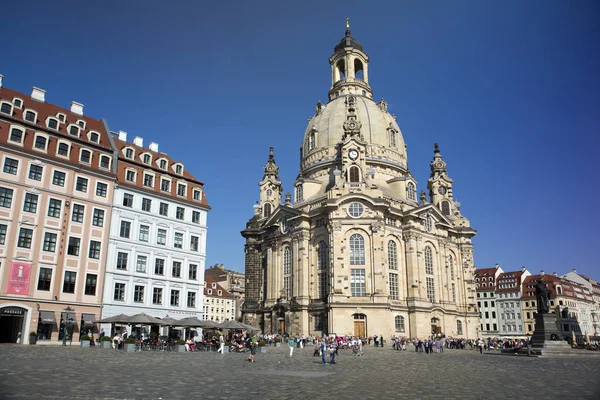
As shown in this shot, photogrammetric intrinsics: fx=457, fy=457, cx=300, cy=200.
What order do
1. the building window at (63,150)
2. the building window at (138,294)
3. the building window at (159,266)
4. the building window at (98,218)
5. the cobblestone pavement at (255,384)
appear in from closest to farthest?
the cobblestone pavement at (255,384)
the building window at (63,150)
the building window at (98,218)
the building window at (138,294)
the building window at (159,266)

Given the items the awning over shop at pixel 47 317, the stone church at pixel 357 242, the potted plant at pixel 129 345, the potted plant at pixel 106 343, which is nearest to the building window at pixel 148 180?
the awning over shop at pixel 47 317

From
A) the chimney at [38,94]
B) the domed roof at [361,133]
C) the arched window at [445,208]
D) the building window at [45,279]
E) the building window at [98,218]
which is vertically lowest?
the building window at [45,279]

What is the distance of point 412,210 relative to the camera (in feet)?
219

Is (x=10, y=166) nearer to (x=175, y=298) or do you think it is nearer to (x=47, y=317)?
(x=47, y=317)

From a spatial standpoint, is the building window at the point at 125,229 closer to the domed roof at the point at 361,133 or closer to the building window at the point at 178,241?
the building window at the point at 178,241

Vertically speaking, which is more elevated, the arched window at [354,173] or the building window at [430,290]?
the arched window at [354,173]

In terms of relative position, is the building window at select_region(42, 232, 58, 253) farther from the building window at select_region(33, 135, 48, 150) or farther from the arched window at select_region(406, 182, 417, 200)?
the arched window at select_region(406, 182, 417, 200)

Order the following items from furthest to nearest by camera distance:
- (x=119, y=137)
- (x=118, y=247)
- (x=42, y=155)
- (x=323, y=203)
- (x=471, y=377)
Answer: (x=323, y=203) → (x=119, y=137) → (x=118, y=247) → (x=42, y=155) → (x=471, y=377)

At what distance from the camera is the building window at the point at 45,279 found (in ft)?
127

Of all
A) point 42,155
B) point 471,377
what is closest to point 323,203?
point 42,155

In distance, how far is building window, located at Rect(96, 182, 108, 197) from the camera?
145 feet

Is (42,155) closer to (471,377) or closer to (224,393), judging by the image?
(224,393)

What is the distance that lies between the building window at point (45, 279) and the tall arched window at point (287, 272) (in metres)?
34.3

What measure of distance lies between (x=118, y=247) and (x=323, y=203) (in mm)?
29549
